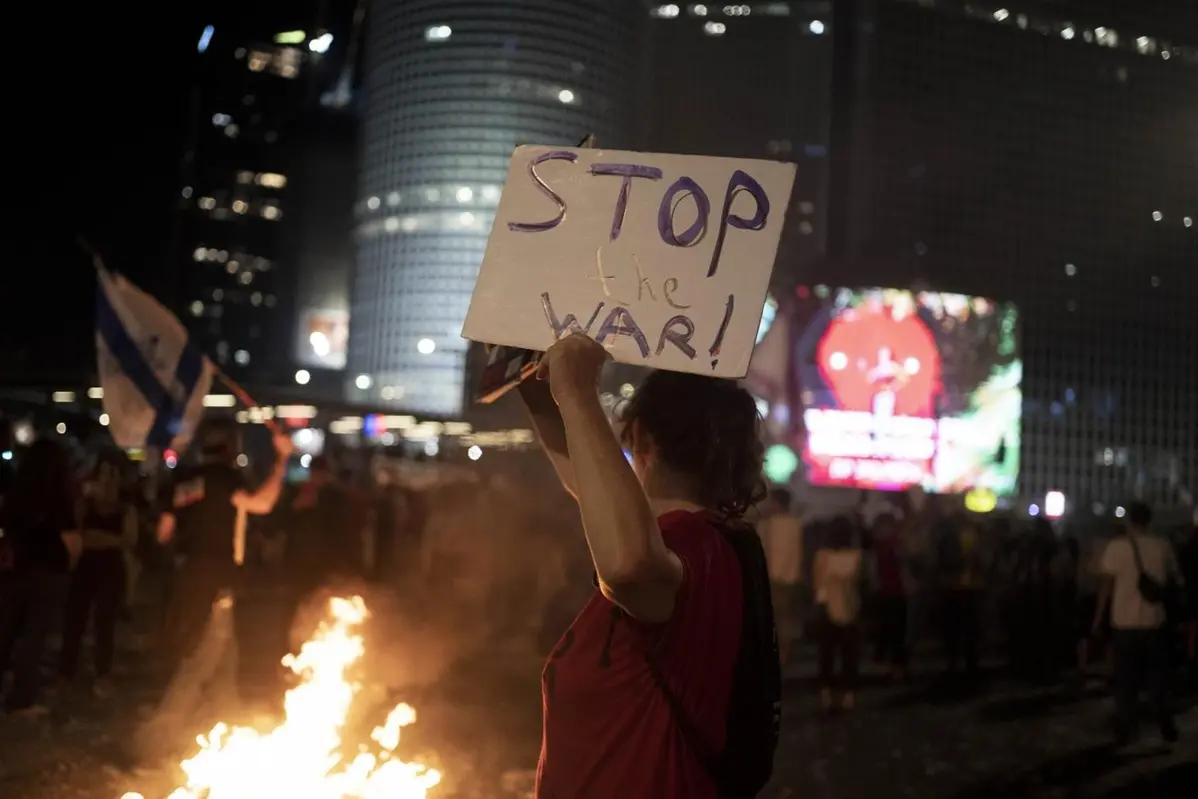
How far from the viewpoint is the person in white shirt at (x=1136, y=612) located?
7.74 meters

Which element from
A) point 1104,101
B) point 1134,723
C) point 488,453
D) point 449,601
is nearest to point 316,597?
point 449,601

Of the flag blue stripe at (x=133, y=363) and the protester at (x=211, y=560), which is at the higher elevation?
the flag blue stripe at (x=133, y=363)

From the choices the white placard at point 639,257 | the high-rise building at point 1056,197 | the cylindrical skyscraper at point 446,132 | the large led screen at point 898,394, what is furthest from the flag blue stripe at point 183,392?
the high-rise building at point 1056,197

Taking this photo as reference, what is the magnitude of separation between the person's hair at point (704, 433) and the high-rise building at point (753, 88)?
25.7 metres

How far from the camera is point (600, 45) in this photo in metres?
30.8

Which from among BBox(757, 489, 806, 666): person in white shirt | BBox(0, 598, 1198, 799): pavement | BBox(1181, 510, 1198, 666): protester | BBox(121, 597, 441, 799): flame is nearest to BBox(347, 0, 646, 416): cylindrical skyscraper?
BBox(757, 489, 806, 666): person in white shirt

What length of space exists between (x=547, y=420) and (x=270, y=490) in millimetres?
5268

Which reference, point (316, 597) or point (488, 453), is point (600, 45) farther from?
point (316, 597)

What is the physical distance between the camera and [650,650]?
1.75m

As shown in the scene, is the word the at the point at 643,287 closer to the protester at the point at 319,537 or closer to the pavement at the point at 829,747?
the pavement at the point at 829,747

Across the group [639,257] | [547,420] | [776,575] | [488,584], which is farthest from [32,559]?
[639,257]

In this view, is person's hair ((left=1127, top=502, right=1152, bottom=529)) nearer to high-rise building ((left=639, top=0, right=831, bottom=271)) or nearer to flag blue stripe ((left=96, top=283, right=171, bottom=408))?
flag blue stripe ((left=96, top=283, right=171, bottom=408))

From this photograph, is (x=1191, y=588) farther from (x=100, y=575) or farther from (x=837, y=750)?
(x=100, y=575)

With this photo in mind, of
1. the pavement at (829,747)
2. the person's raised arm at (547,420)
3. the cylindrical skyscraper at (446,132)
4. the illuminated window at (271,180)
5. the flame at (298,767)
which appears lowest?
the pavement at (829,747)
